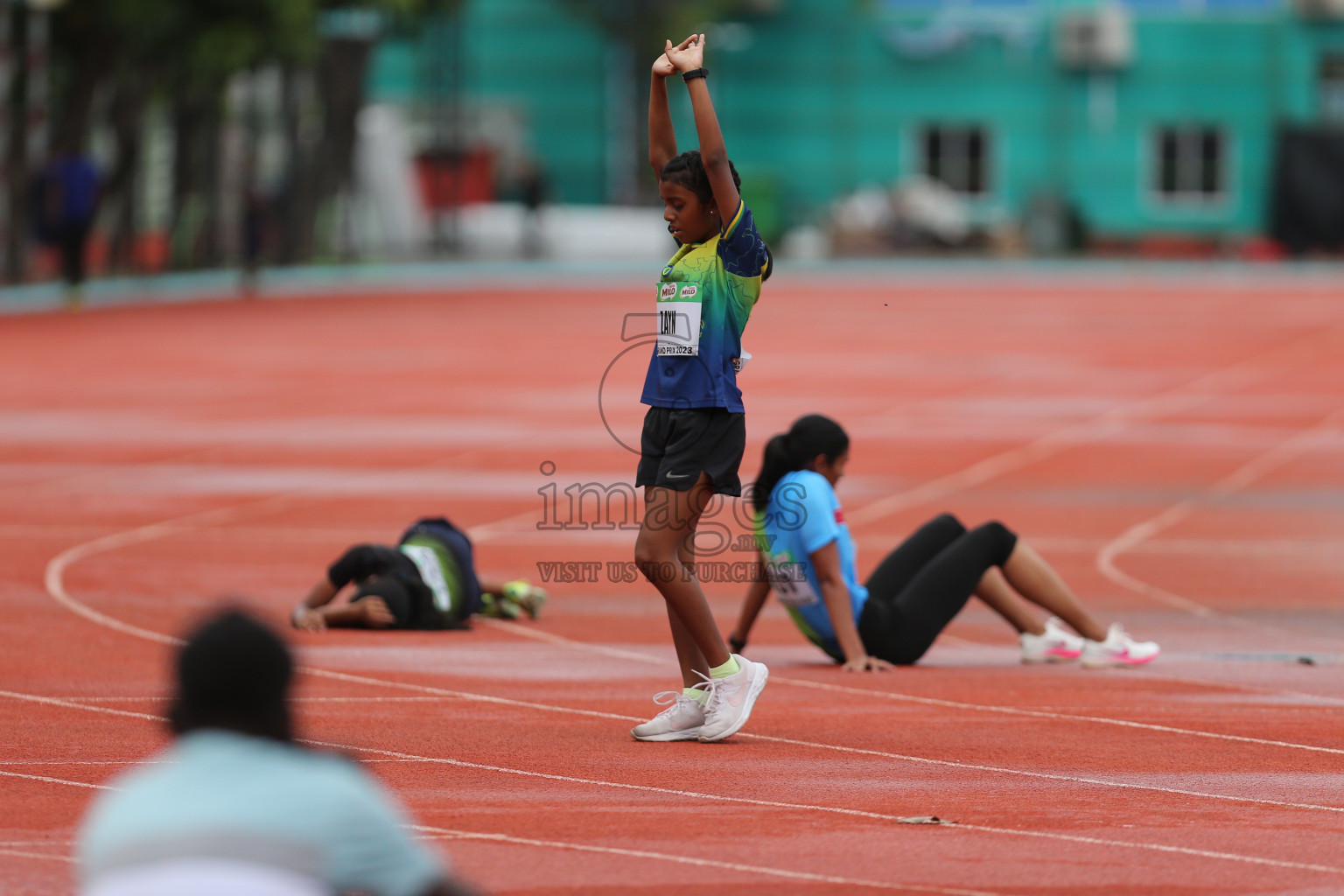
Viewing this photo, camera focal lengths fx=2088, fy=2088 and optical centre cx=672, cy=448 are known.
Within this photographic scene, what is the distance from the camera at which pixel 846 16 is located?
56.5m

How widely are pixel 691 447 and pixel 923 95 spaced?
5086 centimetres

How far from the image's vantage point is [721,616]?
1043 cm

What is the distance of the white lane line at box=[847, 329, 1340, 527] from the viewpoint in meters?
15.1

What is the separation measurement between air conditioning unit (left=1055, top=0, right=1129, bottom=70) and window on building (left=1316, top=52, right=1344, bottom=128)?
6.12 ft

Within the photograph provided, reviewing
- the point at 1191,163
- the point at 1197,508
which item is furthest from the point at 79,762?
the point at 1191,163

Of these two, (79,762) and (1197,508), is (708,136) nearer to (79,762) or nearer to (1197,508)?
(79,762)

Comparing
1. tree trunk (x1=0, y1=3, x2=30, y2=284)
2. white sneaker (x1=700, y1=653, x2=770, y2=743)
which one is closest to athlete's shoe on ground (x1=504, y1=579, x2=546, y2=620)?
white sneaker (x1=700, y1=653, x2=770, y2=743)

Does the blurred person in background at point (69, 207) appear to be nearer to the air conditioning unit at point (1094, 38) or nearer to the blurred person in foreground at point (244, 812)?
the blurred person in foreground at point (244, 812)

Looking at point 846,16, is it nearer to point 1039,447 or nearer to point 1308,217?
point 1308,217

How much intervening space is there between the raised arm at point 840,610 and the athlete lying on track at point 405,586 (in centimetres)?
202

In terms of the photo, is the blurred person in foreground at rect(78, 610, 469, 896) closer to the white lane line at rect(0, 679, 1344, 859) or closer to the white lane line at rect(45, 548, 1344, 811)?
the white lane line at rect(0, 679, 1344, 859)

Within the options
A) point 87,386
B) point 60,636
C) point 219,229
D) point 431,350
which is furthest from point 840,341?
point 60,636

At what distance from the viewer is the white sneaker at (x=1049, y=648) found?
29.5 feet

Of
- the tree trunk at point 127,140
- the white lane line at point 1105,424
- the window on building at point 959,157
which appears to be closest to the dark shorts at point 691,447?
the white lane line at point 1105,424
